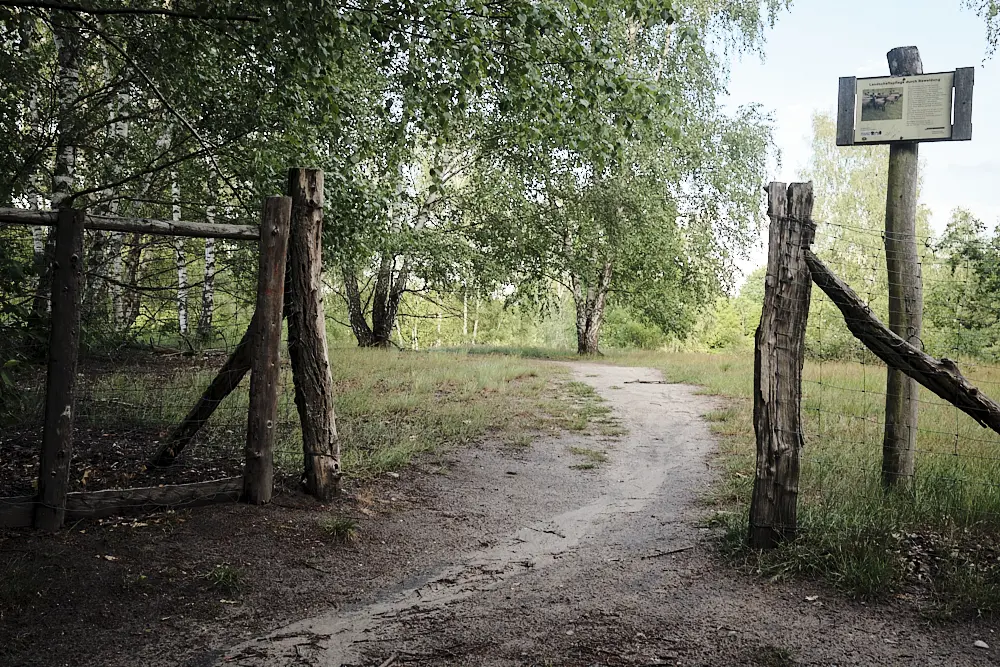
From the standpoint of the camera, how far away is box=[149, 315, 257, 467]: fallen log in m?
5.89

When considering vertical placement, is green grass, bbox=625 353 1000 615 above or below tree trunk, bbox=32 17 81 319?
below

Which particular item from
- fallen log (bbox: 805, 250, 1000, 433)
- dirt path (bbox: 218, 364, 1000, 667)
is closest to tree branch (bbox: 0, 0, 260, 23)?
dirt path (bbox: 218, 364, 1000, 667)

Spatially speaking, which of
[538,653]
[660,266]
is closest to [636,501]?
[538,653]

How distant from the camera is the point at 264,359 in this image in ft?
18.9

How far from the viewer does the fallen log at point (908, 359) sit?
5.00 metres

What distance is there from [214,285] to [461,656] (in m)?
Answer: 4.06

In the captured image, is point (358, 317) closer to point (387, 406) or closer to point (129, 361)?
point (387, 406)

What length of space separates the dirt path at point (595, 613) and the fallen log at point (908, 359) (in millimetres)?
1622

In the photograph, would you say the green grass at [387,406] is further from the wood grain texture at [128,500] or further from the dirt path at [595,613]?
the dirt path at [595,613]

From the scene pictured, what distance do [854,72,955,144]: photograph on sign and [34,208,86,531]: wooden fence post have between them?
6432 mm

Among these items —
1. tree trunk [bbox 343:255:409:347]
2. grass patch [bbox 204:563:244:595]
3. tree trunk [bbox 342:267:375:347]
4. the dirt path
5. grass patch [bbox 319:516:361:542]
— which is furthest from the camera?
tree trunk [bbox 342:267:375:347]

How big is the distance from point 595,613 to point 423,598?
1112mm

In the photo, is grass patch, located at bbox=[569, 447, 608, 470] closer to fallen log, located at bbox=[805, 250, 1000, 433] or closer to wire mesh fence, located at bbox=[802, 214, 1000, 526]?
wire mesh fence, located at bbox=[802, 214, 1000, 526]

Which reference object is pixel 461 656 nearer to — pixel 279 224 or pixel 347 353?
pixel 279 224
